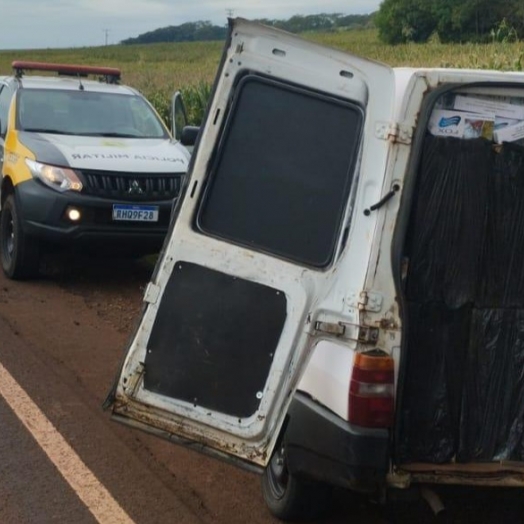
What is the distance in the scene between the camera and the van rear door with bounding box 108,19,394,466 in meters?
4.15

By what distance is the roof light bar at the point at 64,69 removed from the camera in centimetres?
1111

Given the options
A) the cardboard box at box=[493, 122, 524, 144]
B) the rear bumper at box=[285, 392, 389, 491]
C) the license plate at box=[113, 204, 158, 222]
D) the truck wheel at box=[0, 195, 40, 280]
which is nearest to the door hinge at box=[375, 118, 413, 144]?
the cardboard box at box=[493, 122, 524, 144]

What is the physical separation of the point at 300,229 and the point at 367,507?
1551mm

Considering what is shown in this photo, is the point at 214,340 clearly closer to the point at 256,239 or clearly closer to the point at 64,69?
the point at 256,239

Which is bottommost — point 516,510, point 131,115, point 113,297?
point 113,297

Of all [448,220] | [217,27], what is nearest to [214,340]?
[448,220]

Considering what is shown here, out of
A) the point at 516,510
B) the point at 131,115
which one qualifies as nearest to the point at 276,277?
the point at 516,510

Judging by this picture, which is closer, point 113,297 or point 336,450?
point 336,450

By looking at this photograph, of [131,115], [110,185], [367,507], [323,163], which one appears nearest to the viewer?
[323,163]

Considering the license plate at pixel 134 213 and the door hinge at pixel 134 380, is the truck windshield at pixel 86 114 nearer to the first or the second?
the license plate at pixel 134 213

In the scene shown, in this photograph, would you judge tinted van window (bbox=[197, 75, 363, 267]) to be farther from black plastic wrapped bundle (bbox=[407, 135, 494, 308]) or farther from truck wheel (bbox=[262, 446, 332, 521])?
truck wheel (bbox=[262, 446, 332, 521])

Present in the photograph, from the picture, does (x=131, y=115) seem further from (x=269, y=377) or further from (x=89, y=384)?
(x=269, y=377)

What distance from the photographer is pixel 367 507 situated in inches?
199

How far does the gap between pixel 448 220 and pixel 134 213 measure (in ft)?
17.6
